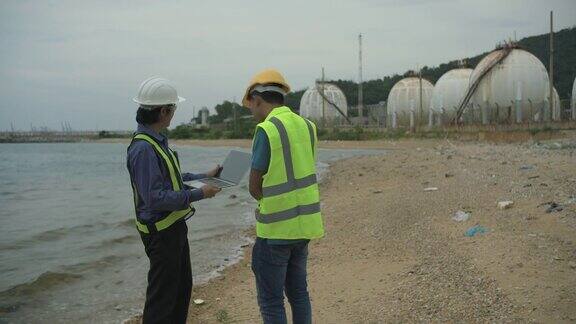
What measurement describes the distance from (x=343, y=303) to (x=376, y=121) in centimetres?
5978

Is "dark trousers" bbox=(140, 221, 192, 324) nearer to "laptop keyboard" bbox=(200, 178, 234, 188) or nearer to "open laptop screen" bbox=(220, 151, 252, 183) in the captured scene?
"laptop keyboard" bbox=(200, 178, 234, 188)

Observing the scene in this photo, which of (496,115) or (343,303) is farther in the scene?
(496,115)

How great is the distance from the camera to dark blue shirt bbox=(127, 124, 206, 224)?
3.20 m

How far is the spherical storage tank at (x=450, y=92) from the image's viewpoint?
157 feet

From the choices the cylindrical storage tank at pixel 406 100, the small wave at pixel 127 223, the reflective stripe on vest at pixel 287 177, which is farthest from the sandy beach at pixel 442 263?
the cylindrical storage tank at pixel 406 100

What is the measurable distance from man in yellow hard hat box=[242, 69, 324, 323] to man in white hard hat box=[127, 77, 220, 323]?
1.67ft

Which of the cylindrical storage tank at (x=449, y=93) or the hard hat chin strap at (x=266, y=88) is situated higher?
the cylindrical storage tank at (x=449, y=93)

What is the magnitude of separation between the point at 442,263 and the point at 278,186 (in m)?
2.95

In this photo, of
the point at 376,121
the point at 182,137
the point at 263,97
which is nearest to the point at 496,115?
the point at 376,121

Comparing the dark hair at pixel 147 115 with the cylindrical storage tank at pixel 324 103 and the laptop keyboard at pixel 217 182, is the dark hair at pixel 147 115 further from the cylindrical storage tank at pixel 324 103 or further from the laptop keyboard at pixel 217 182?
the cylindrical storage tank at pixel 324 103

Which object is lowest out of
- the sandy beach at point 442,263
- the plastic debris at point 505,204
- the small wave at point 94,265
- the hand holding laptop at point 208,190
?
the small wave at point 94,265

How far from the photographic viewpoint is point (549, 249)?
5.32 m

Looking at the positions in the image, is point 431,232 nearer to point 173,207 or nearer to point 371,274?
point 371,274

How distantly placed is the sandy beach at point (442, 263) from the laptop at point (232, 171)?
1.66 meters
